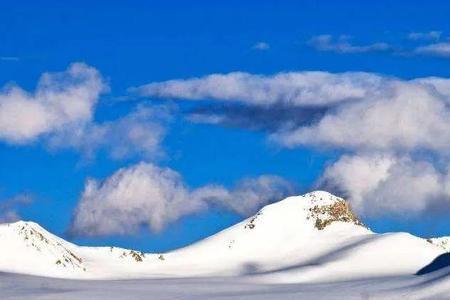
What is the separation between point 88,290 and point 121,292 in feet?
26.0

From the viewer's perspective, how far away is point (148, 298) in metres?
184

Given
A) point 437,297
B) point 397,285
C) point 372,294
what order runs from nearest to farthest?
1. point 437,297
2. point 372,294
3. point 397,285

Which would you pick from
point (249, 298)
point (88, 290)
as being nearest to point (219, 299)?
point (249, 298)

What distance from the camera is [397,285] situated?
195 metres

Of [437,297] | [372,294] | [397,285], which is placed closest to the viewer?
[437,297]

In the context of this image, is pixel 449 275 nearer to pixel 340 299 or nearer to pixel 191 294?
pixel 340 299

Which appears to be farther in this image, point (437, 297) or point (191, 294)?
point (191, 294)

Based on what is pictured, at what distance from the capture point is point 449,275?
605ft

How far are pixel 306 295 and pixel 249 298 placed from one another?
465 inches

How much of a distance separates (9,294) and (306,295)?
56.2m

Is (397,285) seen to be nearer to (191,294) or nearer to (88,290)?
(191,294)

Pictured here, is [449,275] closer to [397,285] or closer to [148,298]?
[397,285]

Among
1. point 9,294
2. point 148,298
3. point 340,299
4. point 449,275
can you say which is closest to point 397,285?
point 449,275

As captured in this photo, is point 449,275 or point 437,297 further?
point 449,275
